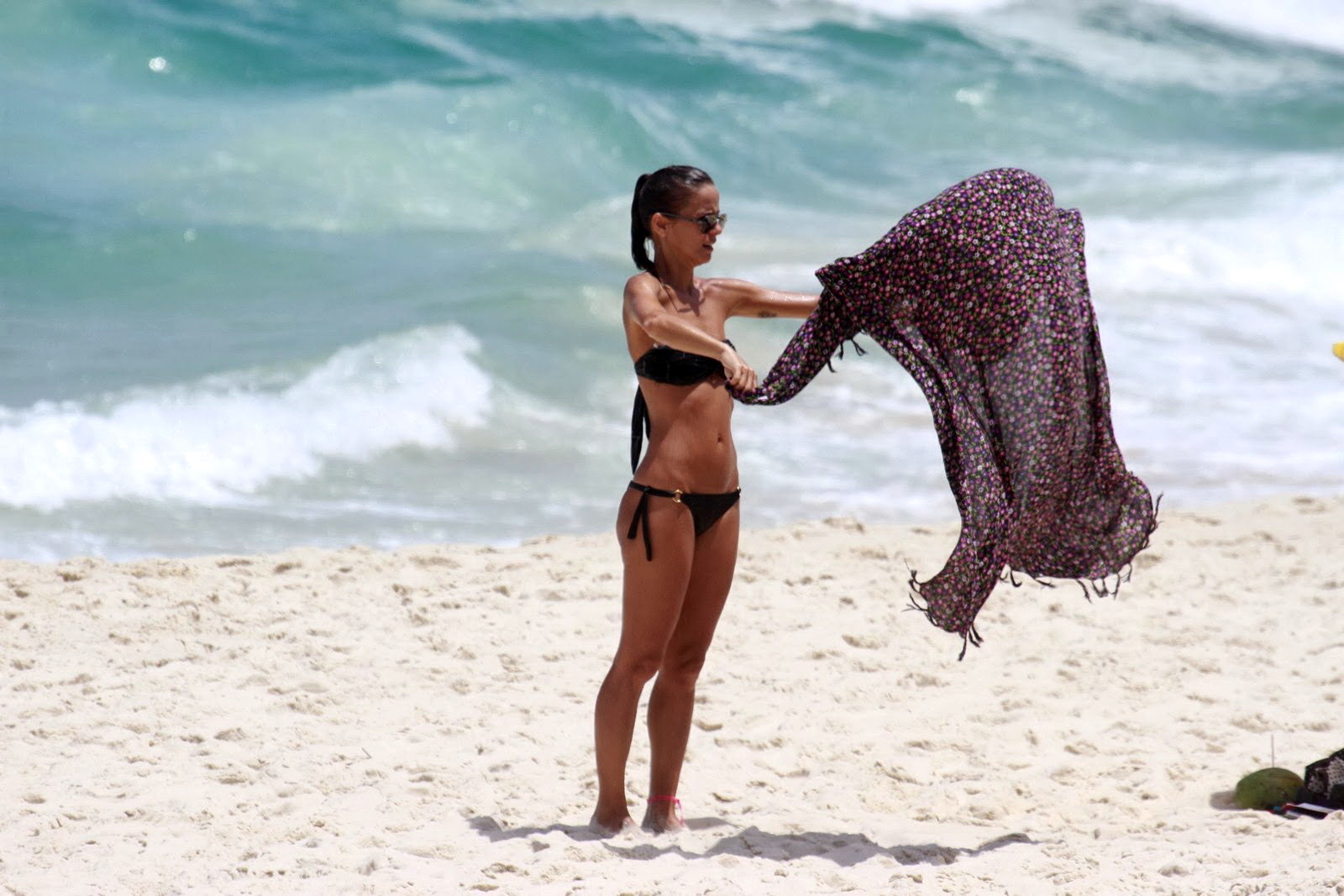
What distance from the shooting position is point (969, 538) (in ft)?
13.2

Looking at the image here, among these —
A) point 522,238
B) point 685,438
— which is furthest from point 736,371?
point 522,238

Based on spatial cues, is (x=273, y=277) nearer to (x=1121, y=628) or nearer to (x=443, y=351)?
(x=443, y=351)

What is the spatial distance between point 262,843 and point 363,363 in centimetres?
721

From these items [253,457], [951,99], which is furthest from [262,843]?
[951,99]

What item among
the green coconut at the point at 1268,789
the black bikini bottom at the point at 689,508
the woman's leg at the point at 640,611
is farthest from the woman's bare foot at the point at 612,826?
the green coconut at the point at 1268,789

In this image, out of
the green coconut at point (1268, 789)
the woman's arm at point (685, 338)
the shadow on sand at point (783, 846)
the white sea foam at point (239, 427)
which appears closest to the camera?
the woman's arm at point (685, 338)

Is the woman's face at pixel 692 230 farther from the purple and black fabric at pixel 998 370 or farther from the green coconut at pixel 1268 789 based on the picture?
the green coconut at pixel 1268 789

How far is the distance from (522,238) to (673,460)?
11991 mm

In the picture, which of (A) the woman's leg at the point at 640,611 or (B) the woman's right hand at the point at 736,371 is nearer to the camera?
(B) the woman's right hand at the point at 736,371

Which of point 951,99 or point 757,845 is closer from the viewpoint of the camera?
point 757,845

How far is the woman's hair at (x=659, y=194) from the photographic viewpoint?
3975 millimetres

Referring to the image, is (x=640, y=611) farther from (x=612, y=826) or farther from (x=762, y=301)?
(x=762, y=301)

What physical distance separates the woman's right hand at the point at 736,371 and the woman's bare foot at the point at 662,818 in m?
1.22

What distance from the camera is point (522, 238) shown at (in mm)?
15742
